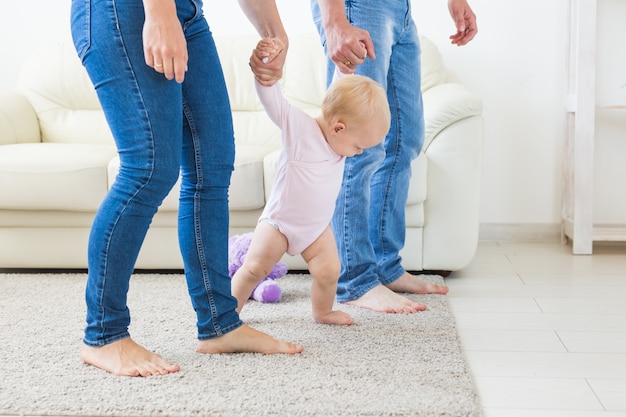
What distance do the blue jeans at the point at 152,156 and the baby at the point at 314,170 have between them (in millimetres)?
193

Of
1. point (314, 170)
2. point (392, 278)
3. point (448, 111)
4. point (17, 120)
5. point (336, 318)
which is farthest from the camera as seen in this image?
point (17, 120)

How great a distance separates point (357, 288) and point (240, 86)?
1.28 m

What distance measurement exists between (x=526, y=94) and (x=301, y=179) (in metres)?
1.67

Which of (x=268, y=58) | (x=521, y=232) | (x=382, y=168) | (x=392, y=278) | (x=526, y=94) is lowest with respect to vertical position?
(x=521, y=232)

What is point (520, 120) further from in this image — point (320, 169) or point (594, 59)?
point (320, 169)

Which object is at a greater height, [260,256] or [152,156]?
[152,156]

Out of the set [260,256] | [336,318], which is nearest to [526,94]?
[336,318]

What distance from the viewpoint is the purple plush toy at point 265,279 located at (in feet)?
7.00

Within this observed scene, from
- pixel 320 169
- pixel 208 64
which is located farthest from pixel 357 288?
pixel 208 64

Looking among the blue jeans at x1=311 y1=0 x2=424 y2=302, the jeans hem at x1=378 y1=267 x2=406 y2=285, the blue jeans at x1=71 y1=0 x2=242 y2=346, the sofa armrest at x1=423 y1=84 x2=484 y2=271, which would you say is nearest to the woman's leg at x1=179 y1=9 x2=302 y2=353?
the blue jeans at x1=71 y1=0 x2=242 y2=346

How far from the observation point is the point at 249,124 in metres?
3.00

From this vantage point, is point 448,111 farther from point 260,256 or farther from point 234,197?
point 260,256

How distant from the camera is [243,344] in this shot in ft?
5.34

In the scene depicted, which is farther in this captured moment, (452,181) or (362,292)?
(452,181)
